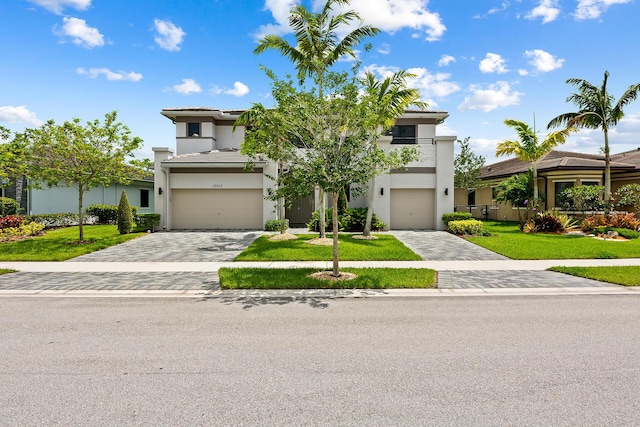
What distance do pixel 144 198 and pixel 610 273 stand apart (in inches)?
1266

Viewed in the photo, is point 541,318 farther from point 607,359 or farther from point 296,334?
point 296,334

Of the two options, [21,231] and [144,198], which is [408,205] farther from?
[144,198]

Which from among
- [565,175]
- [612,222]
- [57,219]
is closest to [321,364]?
[612,222]

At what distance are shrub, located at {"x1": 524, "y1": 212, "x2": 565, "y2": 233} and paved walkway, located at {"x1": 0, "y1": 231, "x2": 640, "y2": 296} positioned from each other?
6.36 m

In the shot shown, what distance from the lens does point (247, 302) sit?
7.85 metres

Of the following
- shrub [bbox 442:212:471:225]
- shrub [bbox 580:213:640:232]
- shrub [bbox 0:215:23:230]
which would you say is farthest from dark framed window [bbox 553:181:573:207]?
shrub [bbox 0:215:23:230]

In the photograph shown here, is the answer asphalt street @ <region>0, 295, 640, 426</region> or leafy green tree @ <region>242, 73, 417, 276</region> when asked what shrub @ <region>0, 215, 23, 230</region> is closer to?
asphalt street @ <region>0, 295, 640, 426</region>

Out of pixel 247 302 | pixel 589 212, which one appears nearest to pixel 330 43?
pixel 247 302

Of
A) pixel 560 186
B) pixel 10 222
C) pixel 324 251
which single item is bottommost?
pixel 324 251

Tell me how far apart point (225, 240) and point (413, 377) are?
14.8m

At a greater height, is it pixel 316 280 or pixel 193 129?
pixel 193 129

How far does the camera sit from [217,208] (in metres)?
22.9

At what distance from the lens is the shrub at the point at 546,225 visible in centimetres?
2011

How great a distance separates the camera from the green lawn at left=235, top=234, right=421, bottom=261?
42.9 feet
